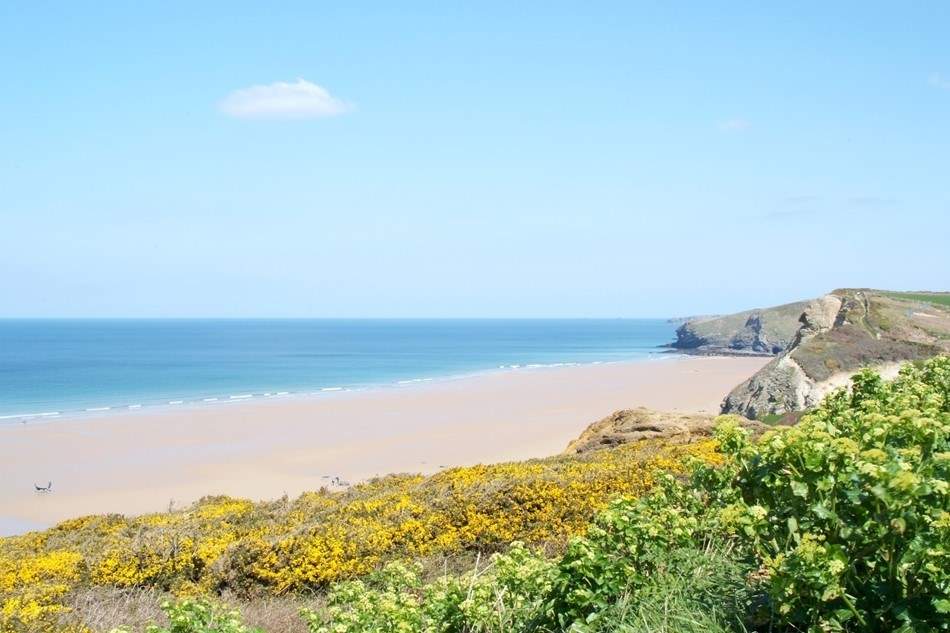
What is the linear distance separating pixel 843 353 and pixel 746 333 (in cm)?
9035

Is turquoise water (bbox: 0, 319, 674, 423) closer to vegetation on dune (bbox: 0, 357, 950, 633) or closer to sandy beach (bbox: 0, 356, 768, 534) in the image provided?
sandy beach (bbox: 0, 356, 768, 534)

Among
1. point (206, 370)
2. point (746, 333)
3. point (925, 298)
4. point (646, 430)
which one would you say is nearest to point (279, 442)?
point (646, 430)

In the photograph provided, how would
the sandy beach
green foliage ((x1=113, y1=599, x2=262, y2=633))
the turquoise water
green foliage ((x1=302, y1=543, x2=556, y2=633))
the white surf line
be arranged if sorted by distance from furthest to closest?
the turquoise water
the white surf line
the sandy beach
green foliage ((x1=302, y1=543, x2=556, y2=633))
green foliage ((x1=113, y1=599, x2=262, y2=633))

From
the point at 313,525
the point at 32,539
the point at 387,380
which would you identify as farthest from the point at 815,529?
the point at 387,380

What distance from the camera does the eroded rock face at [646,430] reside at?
1466cm

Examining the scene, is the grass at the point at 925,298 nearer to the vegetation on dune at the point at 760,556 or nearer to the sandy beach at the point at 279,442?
the sandy beach at the point at 279,442

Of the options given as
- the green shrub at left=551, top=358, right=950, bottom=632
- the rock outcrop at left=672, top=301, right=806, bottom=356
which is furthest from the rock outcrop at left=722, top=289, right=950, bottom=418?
the rock outcrop at left=672, top=301, right=806, bottom=356

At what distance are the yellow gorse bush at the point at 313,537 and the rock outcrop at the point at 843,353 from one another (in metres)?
8.99

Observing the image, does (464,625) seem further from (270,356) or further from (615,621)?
(270,356)

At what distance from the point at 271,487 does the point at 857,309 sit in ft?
57.4

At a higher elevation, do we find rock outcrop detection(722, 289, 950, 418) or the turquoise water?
rock outcrop detection(722, 289, 950, 418)

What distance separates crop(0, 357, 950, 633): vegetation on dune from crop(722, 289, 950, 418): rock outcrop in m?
11.6

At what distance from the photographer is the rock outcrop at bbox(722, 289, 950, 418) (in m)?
18.6

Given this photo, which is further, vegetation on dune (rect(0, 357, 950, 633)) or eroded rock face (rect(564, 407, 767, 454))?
eroded rock face (rect(564, 407, 767, 454))
